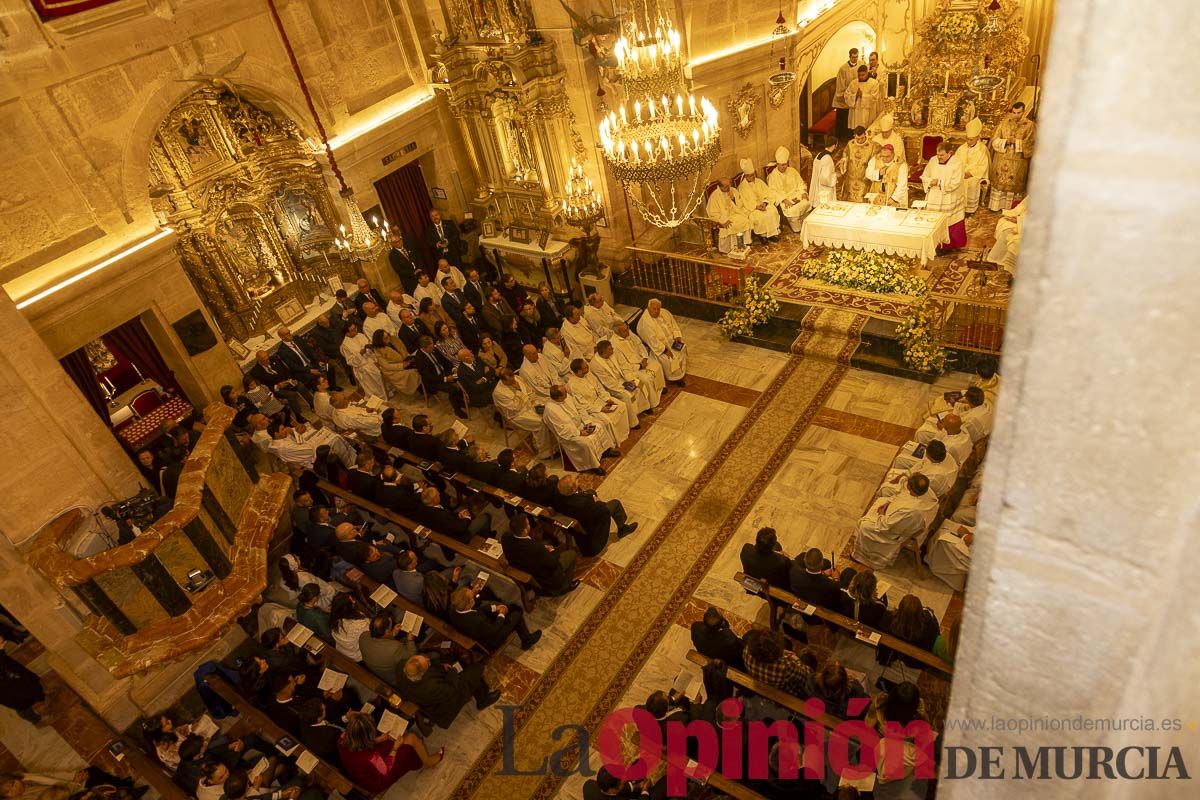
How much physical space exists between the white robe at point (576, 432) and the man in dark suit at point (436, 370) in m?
2.02

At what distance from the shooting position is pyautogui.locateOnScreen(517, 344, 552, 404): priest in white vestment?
33.3 feet

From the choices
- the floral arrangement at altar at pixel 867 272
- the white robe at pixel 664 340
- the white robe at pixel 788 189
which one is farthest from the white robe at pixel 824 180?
the white robe at pixel 664 340

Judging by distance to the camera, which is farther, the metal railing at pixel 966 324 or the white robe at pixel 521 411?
the white robe at pixel 521 411

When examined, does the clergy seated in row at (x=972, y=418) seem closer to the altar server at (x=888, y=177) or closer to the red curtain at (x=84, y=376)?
the altar server at (x=888, y=177)

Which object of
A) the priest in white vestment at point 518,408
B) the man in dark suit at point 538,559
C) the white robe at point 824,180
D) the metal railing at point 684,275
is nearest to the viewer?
the man in dark suit at point 538,559

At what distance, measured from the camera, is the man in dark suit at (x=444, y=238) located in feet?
44.1

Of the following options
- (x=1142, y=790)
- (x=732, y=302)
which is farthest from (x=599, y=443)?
(x=1142, y=790)

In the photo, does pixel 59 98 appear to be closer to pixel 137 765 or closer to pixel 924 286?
pixel 137 765

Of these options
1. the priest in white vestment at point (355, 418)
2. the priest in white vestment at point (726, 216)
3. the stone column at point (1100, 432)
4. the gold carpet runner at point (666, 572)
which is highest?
the stone column at point (1100, 432)

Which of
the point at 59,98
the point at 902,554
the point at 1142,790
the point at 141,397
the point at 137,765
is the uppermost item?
the point at 59,98

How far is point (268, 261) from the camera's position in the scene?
12.7 metres

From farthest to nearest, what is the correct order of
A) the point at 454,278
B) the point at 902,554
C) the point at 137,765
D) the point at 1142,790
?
the point at 454,278, the point at 902,554, the point at 137,765, the point at 1142,790

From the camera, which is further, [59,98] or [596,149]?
[596,149]

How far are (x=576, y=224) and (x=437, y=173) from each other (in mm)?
4026
